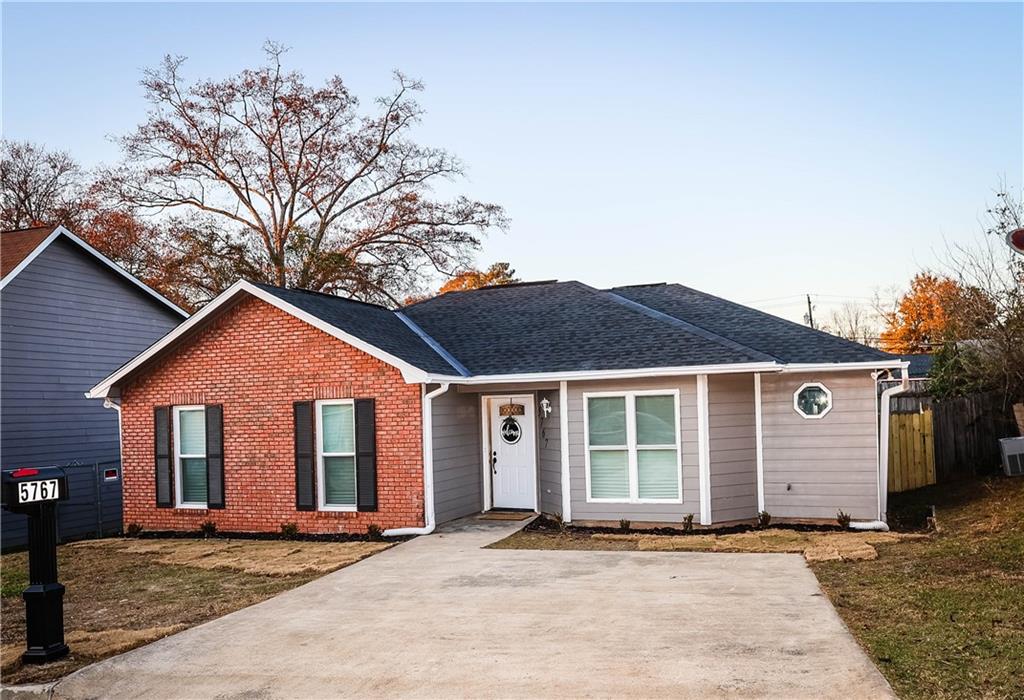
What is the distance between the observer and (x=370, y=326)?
48.5 feet

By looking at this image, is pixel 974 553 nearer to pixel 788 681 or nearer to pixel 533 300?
pixel 788 681

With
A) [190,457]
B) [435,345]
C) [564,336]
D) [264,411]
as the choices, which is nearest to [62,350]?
[190,457]

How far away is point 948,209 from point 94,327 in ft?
57.7

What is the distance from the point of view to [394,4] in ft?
52.1

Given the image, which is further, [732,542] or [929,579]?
[732,542]

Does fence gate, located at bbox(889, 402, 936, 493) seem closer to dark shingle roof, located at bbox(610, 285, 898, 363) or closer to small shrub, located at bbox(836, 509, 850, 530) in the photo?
dark shingle roof, located at bbox(610, 285, 898, 363)

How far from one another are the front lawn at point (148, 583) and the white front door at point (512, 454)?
278 cm

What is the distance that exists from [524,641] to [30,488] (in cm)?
448

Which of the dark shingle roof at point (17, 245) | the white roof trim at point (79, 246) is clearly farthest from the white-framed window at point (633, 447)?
the dark shingle roof at point (17, 245)

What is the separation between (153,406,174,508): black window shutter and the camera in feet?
49.3

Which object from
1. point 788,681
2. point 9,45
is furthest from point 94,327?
point 788,681

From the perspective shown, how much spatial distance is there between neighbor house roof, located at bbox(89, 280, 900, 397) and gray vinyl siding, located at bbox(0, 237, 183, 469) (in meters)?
2.02

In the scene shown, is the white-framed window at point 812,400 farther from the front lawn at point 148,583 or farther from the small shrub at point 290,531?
the small shrub at point 290,531

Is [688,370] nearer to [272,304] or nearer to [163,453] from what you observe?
[272,304]
